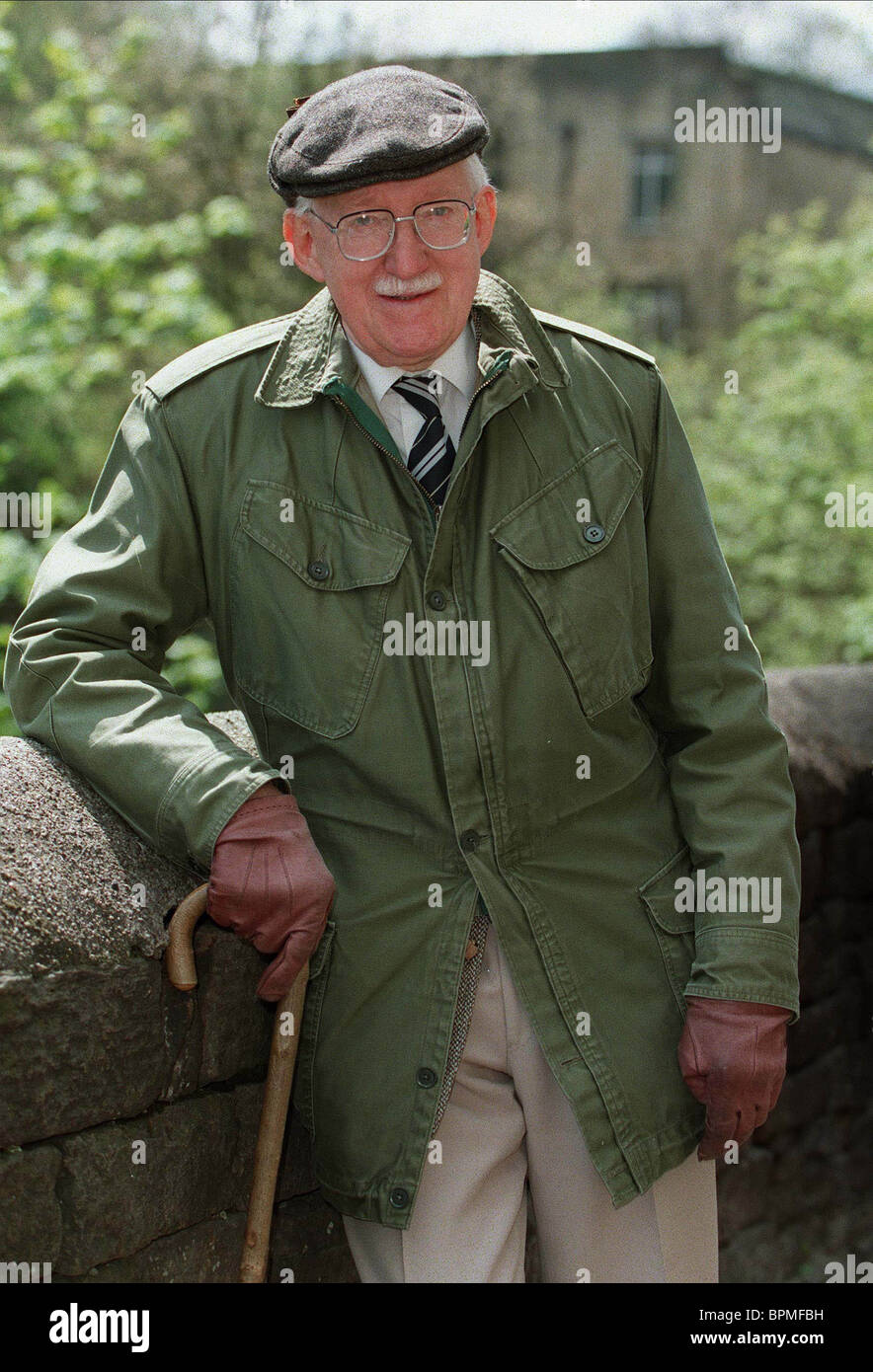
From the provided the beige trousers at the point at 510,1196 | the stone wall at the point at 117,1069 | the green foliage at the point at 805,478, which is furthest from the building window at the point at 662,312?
the beige trousers at the point at 510,1196

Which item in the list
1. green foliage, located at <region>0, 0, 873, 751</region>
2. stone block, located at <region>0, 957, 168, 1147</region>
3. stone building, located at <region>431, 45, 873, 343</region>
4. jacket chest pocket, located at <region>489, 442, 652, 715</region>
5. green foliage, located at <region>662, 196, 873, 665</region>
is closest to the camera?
stone block, located at <region>0, 957, 168, 1147</region>

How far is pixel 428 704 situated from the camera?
7.26 ft

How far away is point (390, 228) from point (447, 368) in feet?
0.71

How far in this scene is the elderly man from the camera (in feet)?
7.16

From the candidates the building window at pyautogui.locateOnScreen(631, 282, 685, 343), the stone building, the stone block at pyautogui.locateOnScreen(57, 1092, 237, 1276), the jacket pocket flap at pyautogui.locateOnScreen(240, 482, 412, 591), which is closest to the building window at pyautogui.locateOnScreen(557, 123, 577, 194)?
the stone building

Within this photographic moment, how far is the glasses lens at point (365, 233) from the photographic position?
221 cm

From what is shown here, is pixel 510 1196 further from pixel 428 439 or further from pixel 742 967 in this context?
pixel 428 439

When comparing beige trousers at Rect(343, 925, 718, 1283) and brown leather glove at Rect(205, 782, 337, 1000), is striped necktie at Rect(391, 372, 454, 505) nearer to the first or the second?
brown leather glove at Rect(205, 782, 337, 1000)

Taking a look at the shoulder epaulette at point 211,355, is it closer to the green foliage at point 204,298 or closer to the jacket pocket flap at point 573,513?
the jacket pocket flap at point 573,513

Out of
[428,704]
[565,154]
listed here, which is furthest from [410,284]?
[565,154]

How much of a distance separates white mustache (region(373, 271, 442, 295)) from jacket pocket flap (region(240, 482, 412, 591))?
0.31 metres

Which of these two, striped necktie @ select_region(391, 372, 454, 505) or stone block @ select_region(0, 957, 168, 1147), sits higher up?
striped necktie @ select_region(391, 372, 454, 505)

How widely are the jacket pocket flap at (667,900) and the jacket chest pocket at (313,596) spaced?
1.68 ft

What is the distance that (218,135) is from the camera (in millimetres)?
15773
